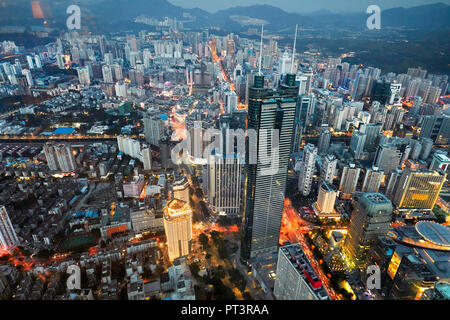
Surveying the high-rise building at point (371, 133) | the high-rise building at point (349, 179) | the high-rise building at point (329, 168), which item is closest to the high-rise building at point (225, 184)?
the high-rise building at point (329, 168)

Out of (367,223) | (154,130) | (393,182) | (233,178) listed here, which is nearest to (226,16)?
(154,130)

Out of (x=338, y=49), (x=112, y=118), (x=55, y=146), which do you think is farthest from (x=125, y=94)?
(x=338, y=49)

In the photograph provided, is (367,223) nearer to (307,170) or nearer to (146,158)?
(307,170)

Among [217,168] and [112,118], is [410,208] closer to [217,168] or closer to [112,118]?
[217,168]

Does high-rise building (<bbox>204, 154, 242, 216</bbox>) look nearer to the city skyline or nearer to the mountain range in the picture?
the city skyline

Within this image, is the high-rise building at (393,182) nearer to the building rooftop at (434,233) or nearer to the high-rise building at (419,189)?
the high-rise building at (419,189)
